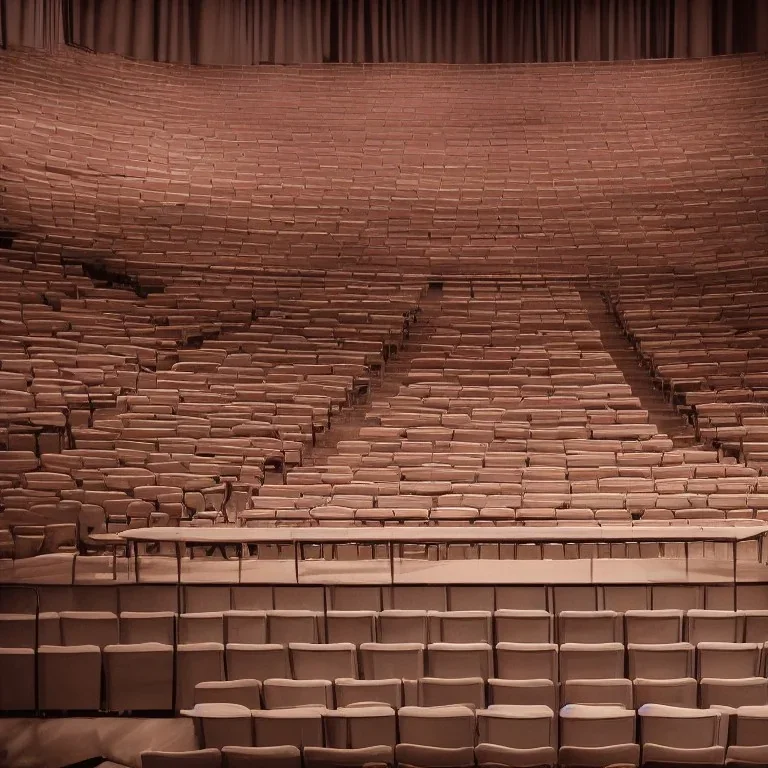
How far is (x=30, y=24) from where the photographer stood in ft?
22.1

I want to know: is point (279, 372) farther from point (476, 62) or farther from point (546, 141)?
point (476, 62)

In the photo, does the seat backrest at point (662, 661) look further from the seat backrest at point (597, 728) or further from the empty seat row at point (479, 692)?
the seat backrest at point (597, 728)

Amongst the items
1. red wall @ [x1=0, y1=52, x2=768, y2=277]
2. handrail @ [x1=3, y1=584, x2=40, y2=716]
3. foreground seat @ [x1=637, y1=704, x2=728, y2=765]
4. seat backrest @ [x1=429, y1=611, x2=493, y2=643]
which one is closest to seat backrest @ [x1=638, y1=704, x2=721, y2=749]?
foreground seat @ [x1=637, y1=704, x2=728, y2=765]

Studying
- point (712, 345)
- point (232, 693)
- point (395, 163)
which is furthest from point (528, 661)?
point (395, 163)

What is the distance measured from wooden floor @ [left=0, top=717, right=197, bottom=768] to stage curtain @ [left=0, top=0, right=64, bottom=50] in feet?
20.3

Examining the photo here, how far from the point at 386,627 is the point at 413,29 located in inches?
257

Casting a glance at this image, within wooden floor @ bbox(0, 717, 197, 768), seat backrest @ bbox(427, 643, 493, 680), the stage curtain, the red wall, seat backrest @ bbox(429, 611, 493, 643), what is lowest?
wooden floor @ bbox(0, 717, 197, 768)

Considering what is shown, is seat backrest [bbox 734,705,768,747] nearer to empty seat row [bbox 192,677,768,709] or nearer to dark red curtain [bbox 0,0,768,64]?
empty seat row [bbox 192,677,768,709]

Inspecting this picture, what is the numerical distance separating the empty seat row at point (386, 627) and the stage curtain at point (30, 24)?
5.94 meters

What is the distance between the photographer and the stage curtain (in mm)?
6688

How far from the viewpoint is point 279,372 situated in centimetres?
448

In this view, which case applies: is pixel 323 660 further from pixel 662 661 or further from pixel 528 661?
pixel 662 661

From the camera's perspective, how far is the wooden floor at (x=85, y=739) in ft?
6.45

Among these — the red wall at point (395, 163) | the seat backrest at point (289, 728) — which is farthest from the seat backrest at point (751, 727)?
the red wall at point (395, 163)
